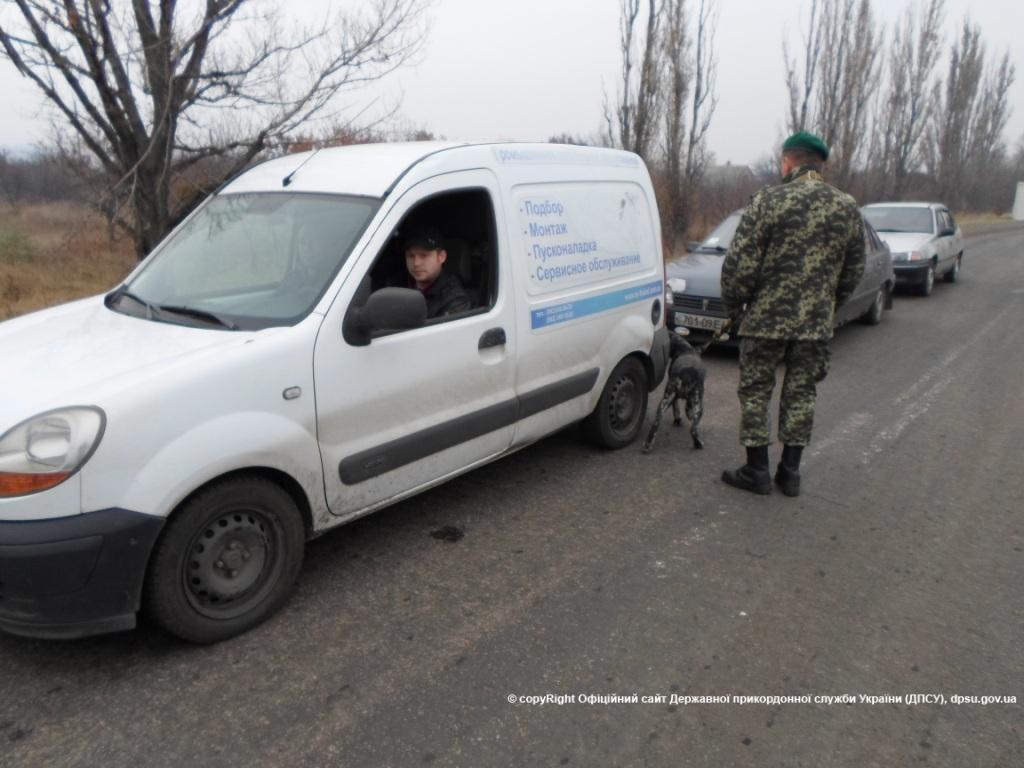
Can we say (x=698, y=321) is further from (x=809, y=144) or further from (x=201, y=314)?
(x=201, y=314)

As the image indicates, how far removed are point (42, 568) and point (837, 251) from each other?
4.05m

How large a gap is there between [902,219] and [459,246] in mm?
12802

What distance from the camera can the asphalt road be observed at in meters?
2.53

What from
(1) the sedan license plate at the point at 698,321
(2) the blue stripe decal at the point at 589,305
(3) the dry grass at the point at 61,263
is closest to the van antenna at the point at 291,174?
(2) the blue stripe decal at the point at 589,305

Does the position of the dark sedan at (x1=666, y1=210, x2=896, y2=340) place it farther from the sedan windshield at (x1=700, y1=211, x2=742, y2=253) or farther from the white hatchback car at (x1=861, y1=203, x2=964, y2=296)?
the white hatchback car at (x1=861, y1=203, x2=964, y2=296)

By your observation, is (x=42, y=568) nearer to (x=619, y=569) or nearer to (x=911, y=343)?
(x=619, y=569)

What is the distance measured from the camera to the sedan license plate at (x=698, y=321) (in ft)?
26.2

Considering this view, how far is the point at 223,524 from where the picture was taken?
116 inches

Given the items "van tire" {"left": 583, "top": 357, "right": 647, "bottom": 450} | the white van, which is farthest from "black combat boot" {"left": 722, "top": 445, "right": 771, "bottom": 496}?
the white van

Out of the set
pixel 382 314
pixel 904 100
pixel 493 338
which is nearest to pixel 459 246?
pixel 493 338

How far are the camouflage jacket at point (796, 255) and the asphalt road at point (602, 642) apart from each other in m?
1.11

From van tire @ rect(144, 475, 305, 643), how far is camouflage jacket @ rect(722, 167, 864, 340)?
282 cm

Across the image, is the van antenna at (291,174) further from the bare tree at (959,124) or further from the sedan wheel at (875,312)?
the bare tree at (959,124)

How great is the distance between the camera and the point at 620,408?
17.2ft
